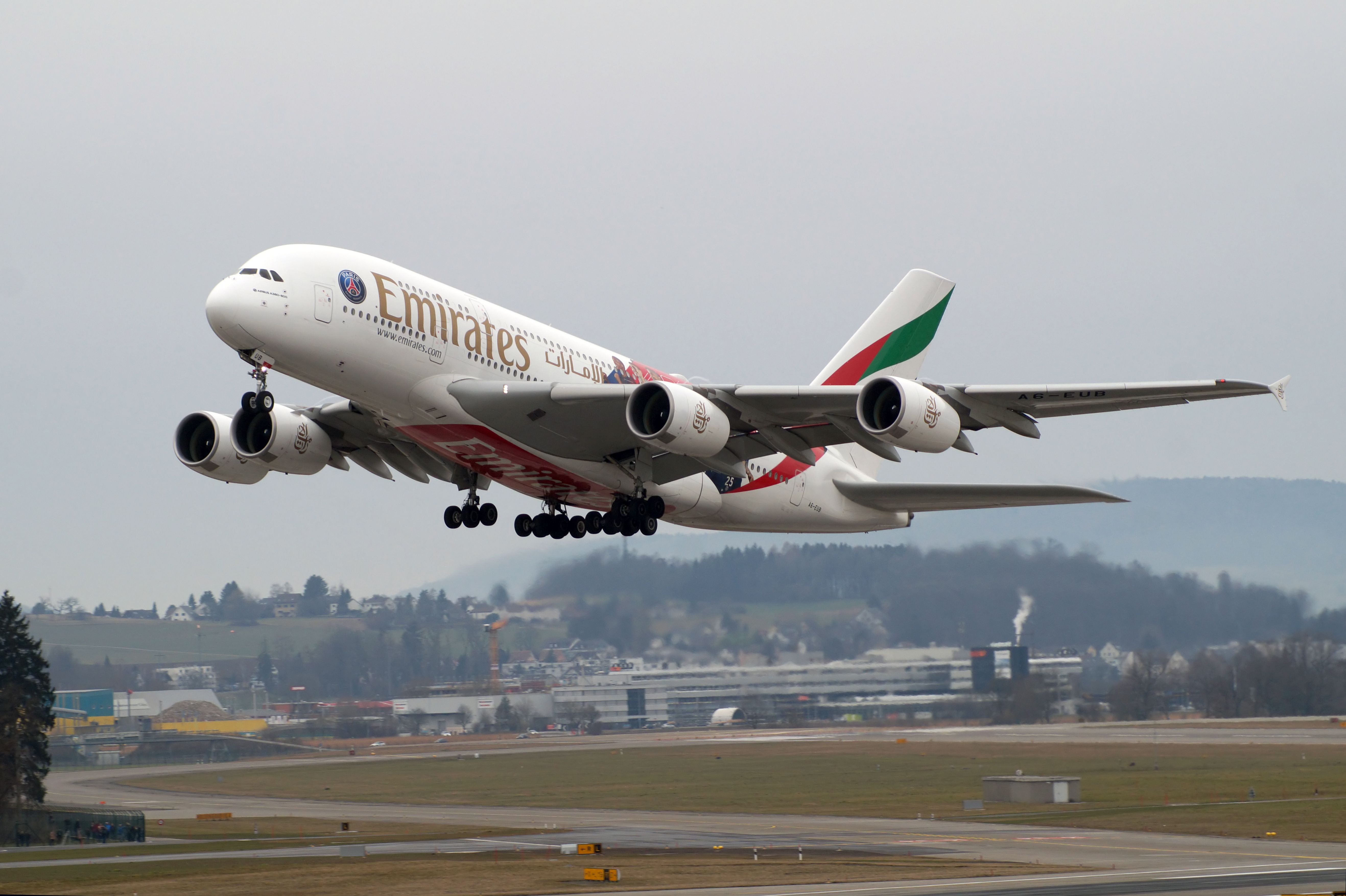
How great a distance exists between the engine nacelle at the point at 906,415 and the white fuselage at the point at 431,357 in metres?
6.58

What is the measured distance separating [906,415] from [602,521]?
9545mm

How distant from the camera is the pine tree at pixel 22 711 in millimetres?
58719

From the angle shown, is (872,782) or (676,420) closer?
(676,420)

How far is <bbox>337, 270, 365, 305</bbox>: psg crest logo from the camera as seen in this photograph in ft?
91.3

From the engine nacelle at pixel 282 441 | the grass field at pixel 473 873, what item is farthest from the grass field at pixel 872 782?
the engine nacelle at pixel 282 441

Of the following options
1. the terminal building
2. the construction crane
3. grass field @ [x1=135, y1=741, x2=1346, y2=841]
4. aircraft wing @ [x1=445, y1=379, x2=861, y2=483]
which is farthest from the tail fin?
the construction crane

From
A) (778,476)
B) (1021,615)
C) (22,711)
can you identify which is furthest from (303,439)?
(1021,615)

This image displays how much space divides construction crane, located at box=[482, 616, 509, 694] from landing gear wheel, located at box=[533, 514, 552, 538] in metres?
71.4

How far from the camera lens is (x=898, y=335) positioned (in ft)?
134

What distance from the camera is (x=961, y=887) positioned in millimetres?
37500

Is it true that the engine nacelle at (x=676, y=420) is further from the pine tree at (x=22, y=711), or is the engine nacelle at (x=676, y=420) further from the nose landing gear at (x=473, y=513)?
the pine tree at (x=22, y=711)

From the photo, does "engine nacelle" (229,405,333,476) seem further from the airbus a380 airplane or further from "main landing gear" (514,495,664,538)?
"main landing gear" (514,495,664,538)

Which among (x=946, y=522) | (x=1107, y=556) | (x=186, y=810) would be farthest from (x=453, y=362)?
(x=946, y=522)

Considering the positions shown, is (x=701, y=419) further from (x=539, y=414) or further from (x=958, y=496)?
(x=958, y=496)
